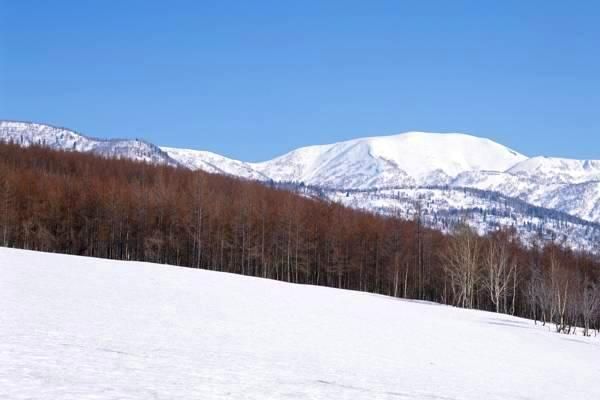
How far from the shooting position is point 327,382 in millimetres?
18859

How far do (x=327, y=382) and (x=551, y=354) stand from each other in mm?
24846

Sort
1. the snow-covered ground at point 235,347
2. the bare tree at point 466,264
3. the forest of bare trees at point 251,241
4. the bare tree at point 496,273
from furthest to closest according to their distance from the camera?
the forest of bare trees at point 251,241, the bare tree at point 466,264, the bare tree at point 496,273, the snow-covered ground at point 235,347

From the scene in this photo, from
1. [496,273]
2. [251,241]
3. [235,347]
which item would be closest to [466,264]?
[496,273]

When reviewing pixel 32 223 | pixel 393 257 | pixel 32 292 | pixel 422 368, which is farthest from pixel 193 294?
pixel 393 257

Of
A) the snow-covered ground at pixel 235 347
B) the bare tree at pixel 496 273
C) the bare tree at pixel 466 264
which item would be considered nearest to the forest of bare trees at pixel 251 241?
the bare tree at pixel 466 264

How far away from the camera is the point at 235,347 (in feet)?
78.9

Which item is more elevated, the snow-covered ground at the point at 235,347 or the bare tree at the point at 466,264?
the bare tree at the point at 466,264

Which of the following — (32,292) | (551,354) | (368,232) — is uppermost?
(368,232)

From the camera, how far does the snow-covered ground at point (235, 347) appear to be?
49.6 feet

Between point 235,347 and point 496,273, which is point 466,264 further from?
point 235,347

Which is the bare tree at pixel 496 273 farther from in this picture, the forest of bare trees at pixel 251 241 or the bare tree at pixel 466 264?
the bare tree at pixel 466 264

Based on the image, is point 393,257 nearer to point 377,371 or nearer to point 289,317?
point 289,317

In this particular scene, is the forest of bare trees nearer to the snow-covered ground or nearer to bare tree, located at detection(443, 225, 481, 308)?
bare tree, located at detection(443, 225, 481, 308)

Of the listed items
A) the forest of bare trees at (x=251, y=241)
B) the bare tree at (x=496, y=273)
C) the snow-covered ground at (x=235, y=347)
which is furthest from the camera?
the forest of bare trees at (x=251, y=241)
